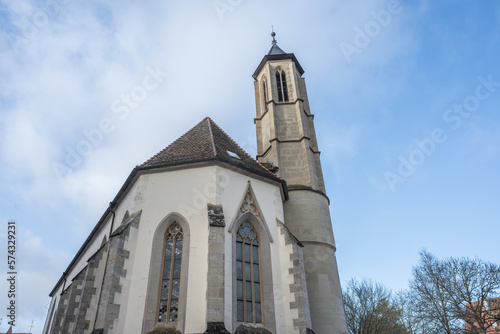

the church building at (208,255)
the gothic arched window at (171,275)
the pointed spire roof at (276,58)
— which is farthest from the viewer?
the pointed spire roof at (276,58)

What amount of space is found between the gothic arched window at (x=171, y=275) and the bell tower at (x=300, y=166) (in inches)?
219

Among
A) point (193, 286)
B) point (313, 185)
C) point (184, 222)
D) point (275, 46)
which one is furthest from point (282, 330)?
point (275, 46)

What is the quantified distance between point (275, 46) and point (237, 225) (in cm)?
1626

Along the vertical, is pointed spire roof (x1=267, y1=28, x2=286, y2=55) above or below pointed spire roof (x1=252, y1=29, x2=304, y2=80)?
above

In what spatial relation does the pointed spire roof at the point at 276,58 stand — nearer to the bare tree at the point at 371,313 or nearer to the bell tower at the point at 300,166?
the bell tower at the point at 300,166

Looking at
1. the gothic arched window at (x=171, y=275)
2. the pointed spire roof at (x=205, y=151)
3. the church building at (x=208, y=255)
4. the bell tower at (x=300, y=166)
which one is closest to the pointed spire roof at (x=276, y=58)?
the bell tower at (x=300, y=166)

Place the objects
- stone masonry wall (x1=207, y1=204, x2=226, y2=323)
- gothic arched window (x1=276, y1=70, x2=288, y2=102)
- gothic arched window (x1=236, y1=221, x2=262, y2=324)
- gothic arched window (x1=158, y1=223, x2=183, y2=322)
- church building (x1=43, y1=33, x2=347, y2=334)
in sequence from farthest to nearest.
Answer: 1. gothic arched window (x1=276, y1=70, x2=288, y2=102)
2. gothic arched window (x1=236, y1=221, x2=262, y2=324)
3. gothic arched window (x1=158, y1=223, x2=183, y2=322)
4. church building (x1=43, y1=33, x2=347, y2=334)
5. stone masonry wall (x1=207, y1=204, x2=226, y2=323)

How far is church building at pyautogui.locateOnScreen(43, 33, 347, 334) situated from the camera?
859 centimetres

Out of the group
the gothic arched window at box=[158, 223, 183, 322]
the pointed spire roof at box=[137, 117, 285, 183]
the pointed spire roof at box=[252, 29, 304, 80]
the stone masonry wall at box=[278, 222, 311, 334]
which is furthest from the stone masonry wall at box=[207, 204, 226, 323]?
the pointed spire roof at box=[252, 29, 304, 80]

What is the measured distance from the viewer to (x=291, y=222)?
45.8 ft

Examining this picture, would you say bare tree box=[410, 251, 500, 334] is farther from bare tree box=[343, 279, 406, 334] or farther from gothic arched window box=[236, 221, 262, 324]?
gothic arched window box=[236, 221, 262, 324]

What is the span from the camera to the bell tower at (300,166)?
12.4 metres

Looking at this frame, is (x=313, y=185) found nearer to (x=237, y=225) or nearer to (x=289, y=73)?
(x=237, y=225)

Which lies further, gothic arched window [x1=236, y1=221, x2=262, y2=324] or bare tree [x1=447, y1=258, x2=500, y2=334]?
bare tree [x1=447, y1=258, x2=500, y2=334]
